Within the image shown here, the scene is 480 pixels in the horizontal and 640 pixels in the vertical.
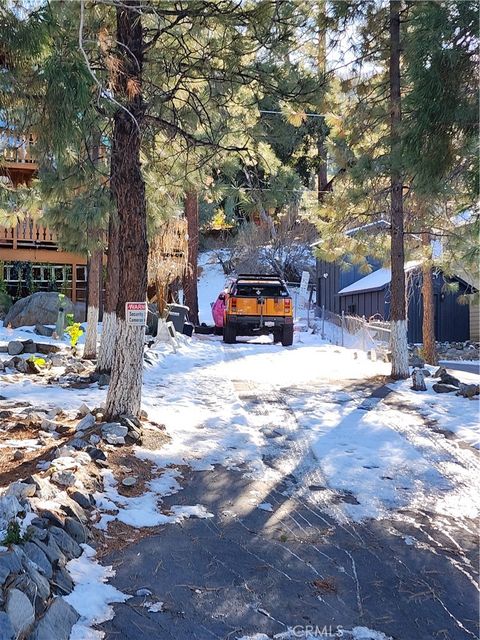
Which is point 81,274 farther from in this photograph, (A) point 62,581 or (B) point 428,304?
(A) point 62,581

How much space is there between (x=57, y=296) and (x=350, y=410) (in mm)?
12306

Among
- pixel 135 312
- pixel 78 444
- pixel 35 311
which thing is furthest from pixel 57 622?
pixel 35 311

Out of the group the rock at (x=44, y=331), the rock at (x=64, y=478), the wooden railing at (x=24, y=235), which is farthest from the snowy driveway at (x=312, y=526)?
the wooden railing at (x=24, y=235)

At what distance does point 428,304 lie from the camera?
1558cm

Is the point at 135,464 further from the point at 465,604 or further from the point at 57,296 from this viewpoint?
the point at 57,296

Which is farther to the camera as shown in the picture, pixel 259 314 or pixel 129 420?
pixel 259 314

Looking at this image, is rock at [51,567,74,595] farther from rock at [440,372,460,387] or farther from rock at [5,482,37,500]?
rock at [440,372,460,387]

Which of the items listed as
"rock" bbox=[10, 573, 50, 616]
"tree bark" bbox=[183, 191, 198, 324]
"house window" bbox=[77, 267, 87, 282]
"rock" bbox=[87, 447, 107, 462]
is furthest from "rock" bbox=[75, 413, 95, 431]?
"house window" bbox=[77, 267, 87, 282]

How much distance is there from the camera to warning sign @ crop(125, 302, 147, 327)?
21.8 ft

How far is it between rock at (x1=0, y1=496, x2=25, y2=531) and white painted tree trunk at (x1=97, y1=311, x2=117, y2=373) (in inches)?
252

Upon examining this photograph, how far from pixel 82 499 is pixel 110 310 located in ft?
20.1

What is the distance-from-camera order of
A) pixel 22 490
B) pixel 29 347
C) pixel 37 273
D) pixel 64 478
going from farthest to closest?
pixel 37 273, pixel 29 347, pixel 64 478, pixel 22 490

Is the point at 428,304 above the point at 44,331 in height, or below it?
above

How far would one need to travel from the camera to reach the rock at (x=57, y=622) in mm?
2645
